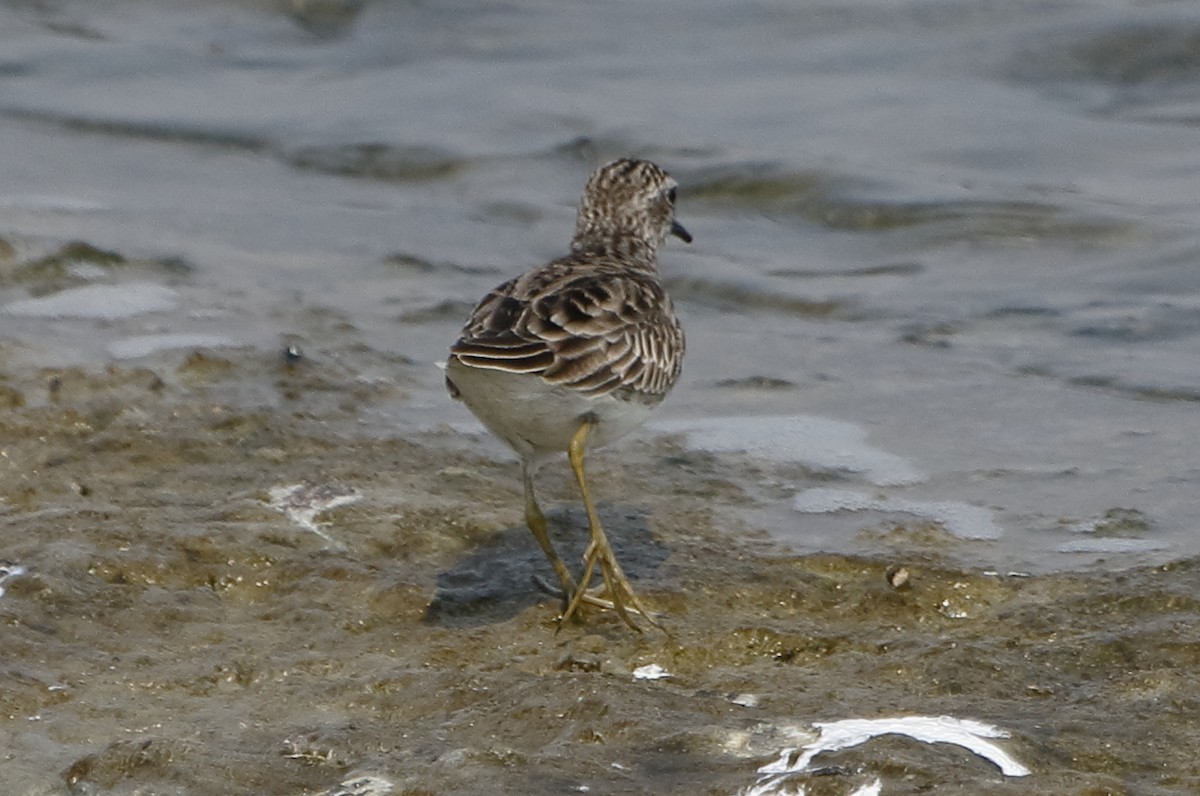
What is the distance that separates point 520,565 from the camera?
5328 mm

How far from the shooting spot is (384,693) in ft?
13.8

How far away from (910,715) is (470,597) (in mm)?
1438

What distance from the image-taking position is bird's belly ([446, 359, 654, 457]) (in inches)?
190

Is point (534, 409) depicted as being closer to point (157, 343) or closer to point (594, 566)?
point (594, 566)

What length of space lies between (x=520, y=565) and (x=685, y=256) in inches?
170

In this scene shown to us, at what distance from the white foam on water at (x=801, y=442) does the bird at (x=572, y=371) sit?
105 centimetres

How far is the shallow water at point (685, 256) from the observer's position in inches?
228

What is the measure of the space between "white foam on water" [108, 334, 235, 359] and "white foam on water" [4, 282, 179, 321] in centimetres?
34

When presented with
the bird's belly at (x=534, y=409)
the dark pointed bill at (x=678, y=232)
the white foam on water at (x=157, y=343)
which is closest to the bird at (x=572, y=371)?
the bird's belly at (x=534, y=409)

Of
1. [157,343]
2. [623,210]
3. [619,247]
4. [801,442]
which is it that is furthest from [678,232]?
[157,343]

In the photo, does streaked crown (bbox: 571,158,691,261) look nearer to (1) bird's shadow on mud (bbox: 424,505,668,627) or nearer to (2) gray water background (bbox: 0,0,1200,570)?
(2) gray water background (bbox: 0,0,1200,570)

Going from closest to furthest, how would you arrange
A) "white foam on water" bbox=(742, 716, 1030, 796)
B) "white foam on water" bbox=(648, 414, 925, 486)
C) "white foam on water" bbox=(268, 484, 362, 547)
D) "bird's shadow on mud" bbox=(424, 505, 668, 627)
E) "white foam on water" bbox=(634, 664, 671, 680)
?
"white foam on water" bbox=(742, 716, 1030, 796)
"white foam on water" bbox=(634, 664, 671, 680)
"bird's shadow on mud" bbox=(424, 505, 668, 627)
"white foam on water" bbox=(268, 484, 362, 547)
"white foam on water" bbox=(648, 414, 925, 486)

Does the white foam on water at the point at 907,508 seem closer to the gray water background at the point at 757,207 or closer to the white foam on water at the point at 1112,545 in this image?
Answer: the gray water background at the point at 757,207

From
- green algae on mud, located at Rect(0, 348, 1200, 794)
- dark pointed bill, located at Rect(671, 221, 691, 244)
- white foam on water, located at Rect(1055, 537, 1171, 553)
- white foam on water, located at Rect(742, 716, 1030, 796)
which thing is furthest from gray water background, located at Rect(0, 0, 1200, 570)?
white foam on water, located at Rect(742, 716, 1030, 796)
